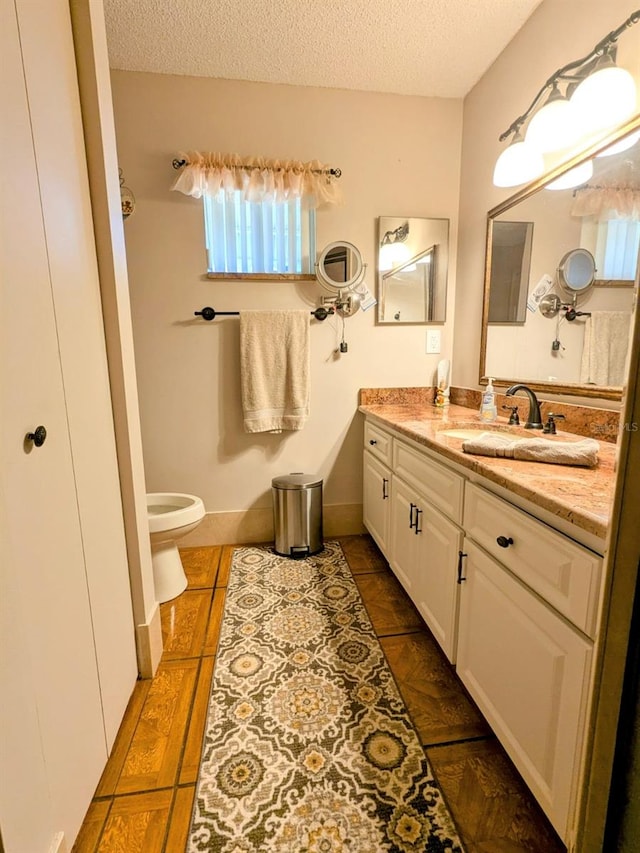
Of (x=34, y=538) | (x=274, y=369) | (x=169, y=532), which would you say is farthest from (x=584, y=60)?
(x=169, y=532)

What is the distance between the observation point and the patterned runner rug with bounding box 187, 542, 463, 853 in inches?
36.5

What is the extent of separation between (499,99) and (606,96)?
2.81 feet

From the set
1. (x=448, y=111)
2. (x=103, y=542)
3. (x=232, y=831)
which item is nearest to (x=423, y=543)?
(x=232, y=831)

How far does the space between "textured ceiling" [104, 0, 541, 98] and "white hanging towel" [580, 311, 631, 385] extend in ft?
4.51

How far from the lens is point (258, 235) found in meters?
2.14

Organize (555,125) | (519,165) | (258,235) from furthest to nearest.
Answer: (258,235), (519,165), (555,125)

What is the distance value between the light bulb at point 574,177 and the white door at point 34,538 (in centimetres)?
165

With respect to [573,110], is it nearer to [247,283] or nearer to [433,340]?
[433,340]

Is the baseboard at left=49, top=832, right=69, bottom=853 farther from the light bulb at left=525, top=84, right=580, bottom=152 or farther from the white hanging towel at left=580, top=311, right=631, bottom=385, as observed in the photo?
the light bulb at left=525, top=84, right=580, bottom=152

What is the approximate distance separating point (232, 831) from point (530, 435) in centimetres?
151

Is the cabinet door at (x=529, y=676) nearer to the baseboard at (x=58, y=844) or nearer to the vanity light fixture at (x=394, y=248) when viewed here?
the baseboard at (x=58, y=844)

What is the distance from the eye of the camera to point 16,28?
77 cm

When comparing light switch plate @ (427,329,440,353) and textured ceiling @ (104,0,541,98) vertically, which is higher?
textured ceiling @ (104,0,541,98)

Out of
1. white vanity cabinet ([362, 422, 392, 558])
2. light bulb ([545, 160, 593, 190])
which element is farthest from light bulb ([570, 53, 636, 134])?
white vanity cabinet ([362, 422, 392, 558])
